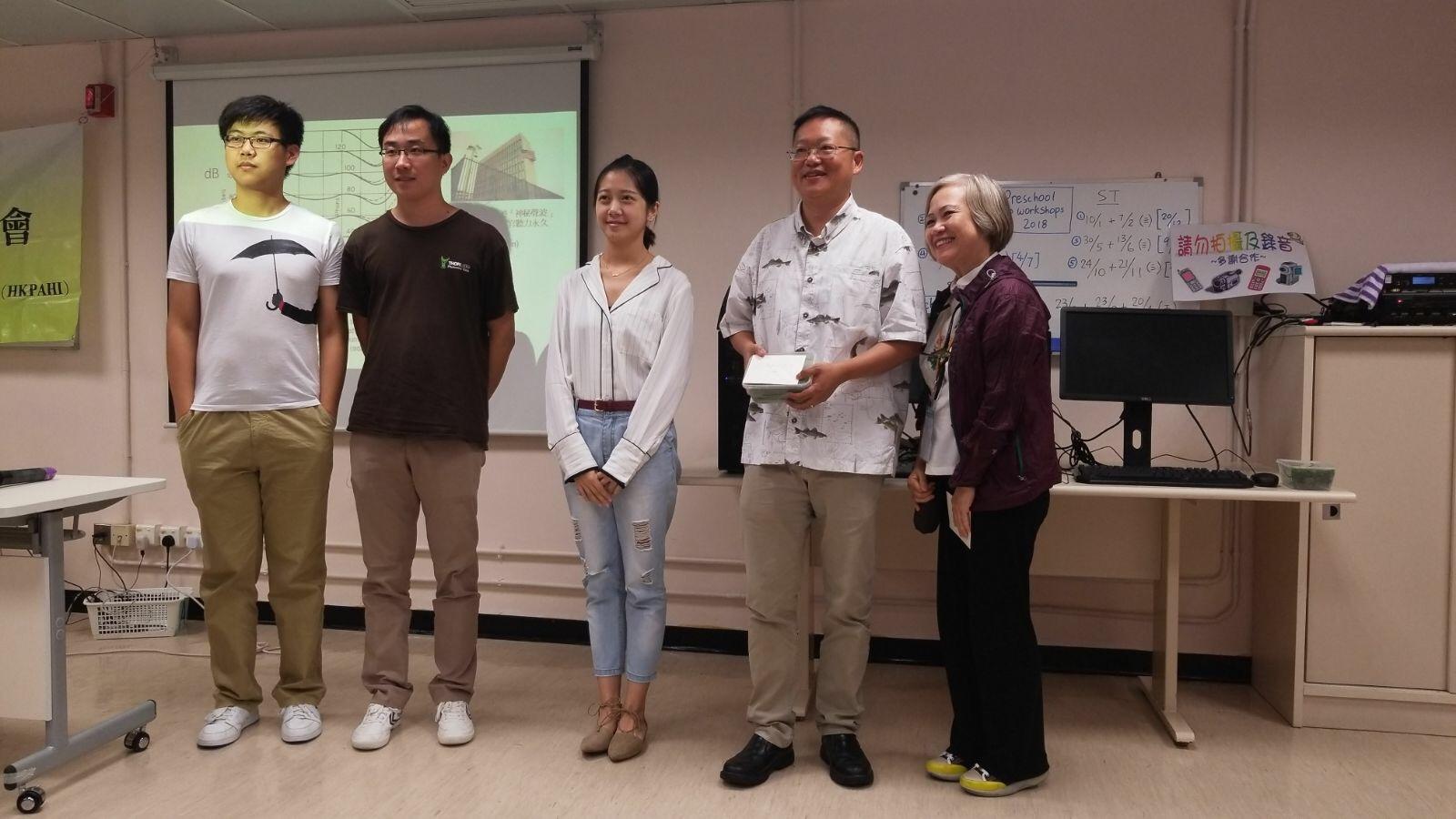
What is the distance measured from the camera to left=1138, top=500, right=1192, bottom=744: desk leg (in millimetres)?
2562

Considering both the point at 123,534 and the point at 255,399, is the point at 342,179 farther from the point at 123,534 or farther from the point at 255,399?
the point at 123,534

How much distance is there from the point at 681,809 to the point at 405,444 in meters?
1.17

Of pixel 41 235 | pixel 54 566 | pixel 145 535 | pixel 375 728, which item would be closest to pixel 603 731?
pixel 375 728

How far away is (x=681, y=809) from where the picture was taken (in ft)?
6.60

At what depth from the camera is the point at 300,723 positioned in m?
2.38

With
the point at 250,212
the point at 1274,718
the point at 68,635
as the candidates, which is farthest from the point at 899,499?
the point at 68,635

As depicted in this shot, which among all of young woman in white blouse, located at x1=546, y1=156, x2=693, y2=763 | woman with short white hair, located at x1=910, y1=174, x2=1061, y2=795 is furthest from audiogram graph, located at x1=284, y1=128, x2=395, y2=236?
woman with short white hair, located at x1=910, y1=174, x2=1061, y2=795

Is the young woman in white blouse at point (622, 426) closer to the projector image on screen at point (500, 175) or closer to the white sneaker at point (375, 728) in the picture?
the white sneaker at point (375, 728)

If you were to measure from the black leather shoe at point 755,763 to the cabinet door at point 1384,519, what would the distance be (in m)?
1.63

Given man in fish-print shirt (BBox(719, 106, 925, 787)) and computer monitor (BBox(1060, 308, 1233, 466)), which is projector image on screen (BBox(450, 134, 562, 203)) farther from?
computer monitor (BBox(1060, 308, 1233, 466))

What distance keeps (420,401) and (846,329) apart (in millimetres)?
1125

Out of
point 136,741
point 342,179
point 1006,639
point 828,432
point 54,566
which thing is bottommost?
point 136,741

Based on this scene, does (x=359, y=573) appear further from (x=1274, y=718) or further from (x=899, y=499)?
(x=1274, y=718)

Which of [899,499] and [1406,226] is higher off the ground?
[1406,226]
